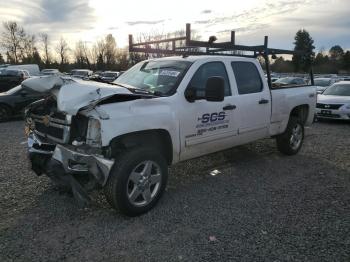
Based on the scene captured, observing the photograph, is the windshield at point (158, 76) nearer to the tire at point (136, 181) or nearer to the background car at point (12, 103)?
the tire at point (136, 181)

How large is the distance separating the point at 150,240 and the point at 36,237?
122 cm

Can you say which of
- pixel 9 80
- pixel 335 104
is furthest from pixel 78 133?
pixel 9 80

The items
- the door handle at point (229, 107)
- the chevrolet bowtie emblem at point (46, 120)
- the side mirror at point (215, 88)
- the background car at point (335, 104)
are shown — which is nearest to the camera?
the chevrolet bowtie emblem at point (46, 120)

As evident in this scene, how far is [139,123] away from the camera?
414 centimetres

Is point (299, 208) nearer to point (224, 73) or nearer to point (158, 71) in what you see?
point (224, 73)

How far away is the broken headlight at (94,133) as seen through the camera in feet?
12.8

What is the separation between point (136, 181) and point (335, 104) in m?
10.1

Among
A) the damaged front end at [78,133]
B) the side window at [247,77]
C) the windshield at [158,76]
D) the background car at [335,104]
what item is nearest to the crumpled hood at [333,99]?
the background car at [335,104]

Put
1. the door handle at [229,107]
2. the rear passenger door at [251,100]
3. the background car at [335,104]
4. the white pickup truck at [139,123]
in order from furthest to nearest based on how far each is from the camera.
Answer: the background car at [335,104] → the rear passenger door at [251,100] → the door handle at [229,107] → the white pickup truck at [139,123]

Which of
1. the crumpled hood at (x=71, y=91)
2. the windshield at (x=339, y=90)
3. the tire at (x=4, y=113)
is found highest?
the crumpled hood at (x=71, y=91)

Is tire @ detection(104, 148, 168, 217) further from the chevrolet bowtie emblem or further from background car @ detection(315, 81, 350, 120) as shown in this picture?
background car @ detection(315, 81, 350, 120)

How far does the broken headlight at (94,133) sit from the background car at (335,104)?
10325mm

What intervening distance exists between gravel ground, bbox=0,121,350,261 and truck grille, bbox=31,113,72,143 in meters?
0.91

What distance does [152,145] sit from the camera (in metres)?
4.60
